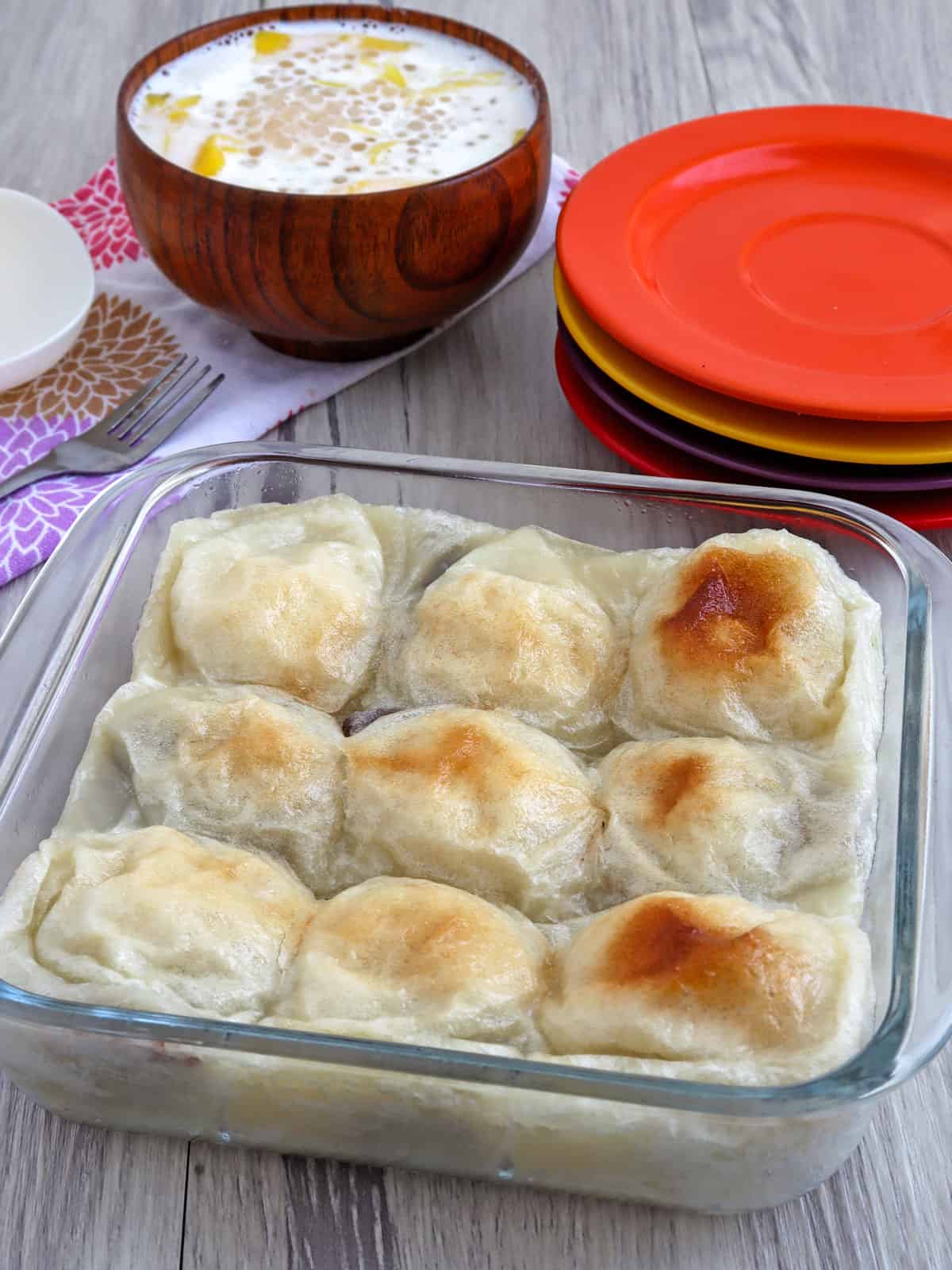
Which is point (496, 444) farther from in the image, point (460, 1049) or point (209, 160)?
point (460, 1049)

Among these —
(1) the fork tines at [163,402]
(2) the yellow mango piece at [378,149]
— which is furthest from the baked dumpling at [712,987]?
(2) the yellow mango piece at [378,149]

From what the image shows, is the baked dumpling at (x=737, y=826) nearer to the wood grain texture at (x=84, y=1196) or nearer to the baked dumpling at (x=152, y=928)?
the baked dumpling at (x=152, y=928)

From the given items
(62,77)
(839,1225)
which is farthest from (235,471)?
(62,77)

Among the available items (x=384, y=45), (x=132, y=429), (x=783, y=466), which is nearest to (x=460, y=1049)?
(x=783, y=466)

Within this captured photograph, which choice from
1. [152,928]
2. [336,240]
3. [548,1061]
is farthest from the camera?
[336,240]

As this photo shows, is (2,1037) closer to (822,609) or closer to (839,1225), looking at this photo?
(839,1225)

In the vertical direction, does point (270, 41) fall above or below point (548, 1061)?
above
